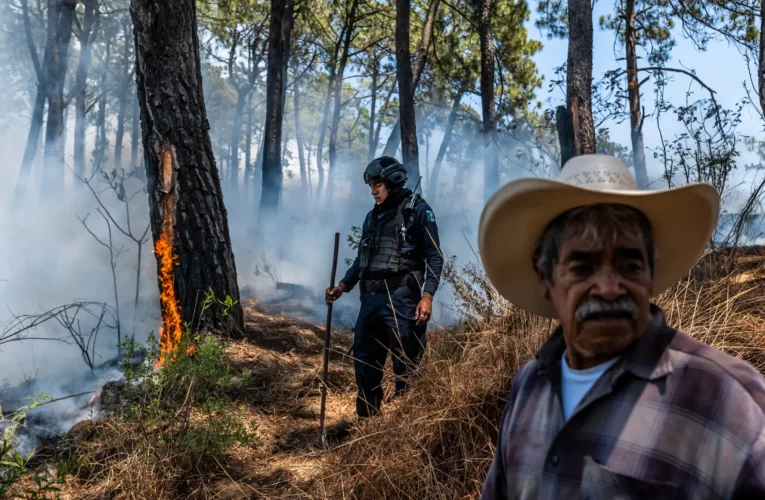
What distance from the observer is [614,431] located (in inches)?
47.8

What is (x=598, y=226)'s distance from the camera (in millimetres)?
1370

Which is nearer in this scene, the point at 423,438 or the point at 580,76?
the point at 423,438

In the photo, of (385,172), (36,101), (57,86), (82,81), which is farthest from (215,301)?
(82,81)

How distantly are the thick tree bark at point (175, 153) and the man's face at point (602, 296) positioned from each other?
448 centimetres

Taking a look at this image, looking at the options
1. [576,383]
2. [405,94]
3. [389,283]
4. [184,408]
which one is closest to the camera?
[576,383]

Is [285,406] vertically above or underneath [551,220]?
underneath

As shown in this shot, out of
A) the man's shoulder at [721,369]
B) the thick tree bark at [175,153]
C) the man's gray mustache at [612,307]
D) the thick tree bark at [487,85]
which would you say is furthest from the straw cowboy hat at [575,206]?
the thick tree bark at [487,85]

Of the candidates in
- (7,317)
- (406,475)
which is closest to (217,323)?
(406,475)

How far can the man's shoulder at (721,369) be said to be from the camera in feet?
3.71

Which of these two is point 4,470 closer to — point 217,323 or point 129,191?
point 217,323

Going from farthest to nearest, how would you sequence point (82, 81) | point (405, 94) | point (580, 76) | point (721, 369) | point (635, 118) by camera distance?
point (82, 81) < point (635, 118) < point (405, 94) < point (580, 76) < point (721, 369)

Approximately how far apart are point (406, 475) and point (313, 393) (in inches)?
102

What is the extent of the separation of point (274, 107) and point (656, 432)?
14.1 m

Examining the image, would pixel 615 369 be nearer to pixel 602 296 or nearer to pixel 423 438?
pixel 602 296
